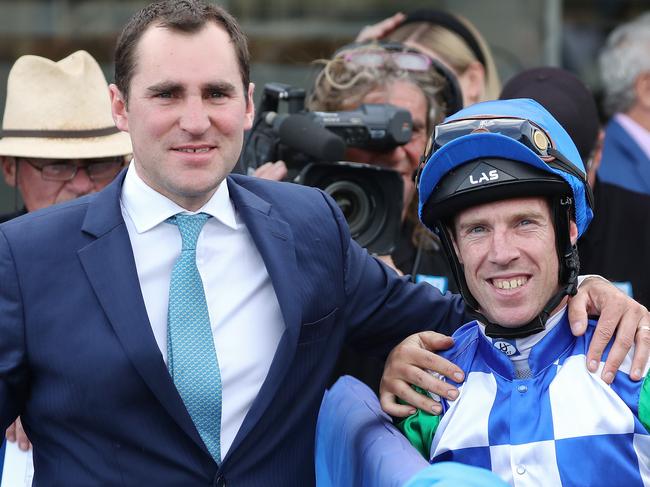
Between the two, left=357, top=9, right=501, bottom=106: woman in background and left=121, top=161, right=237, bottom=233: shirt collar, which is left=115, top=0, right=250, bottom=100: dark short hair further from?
left=357, top=9, right=501, bottom=106: woman in background

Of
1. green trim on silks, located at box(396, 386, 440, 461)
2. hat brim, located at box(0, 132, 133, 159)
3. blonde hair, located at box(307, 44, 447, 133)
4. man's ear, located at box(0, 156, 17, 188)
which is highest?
blonde hair, located at box(307, 44, 447, 133)

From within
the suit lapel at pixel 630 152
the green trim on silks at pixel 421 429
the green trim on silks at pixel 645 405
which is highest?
the green trim on silks at pixel 645 405

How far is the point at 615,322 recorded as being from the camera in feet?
9.44

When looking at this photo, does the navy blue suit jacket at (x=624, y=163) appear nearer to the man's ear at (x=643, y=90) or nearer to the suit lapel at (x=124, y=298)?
the man's ear at (x=643, y=90)

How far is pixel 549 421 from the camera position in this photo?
110 inches

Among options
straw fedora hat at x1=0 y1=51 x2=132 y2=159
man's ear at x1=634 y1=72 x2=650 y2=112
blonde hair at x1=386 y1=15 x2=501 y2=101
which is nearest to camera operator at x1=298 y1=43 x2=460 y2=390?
blonde hair at x1=386 y1=15 x2=501 y2=101

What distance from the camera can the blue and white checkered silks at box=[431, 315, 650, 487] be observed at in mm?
2699

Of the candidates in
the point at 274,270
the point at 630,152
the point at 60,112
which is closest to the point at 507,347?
the point at 274,270

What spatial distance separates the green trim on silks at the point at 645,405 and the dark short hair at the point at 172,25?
1144 mm

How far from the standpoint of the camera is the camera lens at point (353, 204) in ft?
12.4

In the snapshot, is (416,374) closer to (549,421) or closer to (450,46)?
(549,421)

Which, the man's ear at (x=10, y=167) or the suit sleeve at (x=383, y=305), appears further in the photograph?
the man's ear at (x=10, y=167)

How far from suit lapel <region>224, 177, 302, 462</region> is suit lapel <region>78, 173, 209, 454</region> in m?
0.16

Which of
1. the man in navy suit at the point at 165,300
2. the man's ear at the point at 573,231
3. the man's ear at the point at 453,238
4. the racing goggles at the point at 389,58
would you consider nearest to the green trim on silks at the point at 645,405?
the man in navy suit at the point at 165,300
